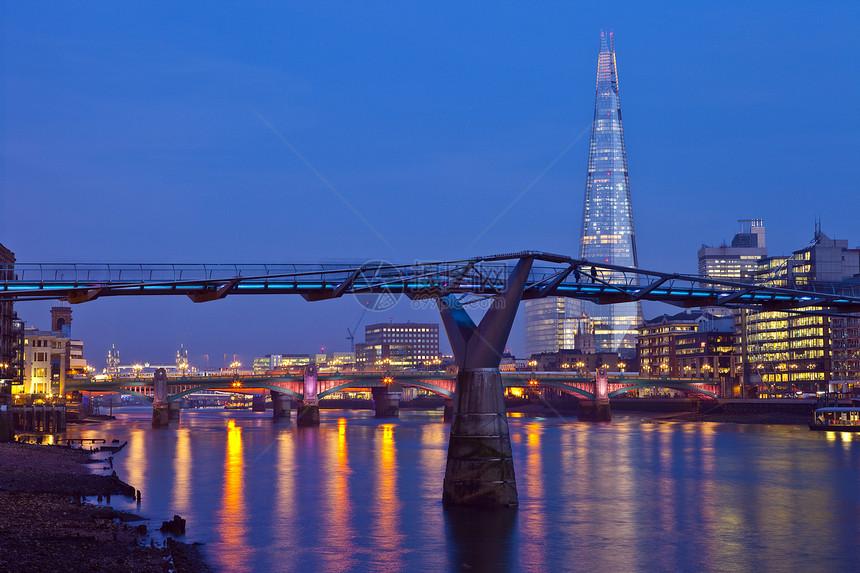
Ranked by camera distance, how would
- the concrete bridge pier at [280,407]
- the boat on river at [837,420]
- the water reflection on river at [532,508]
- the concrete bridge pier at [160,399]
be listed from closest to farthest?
the water reflection on river at [532,508] → the boat on river at [837,420] → the concrete bridge pier at [160,399] → the concrete bridge pier at [280,407]

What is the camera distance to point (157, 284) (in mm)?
52594

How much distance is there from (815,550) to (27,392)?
13473cm

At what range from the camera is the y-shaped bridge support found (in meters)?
48.4

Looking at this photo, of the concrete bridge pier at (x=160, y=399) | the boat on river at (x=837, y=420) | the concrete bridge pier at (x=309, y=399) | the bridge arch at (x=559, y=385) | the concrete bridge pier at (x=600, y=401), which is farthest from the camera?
the concrete bridge pier at (x=600, y=401)

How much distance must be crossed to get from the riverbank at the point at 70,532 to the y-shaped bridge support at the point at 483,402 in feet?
46.0

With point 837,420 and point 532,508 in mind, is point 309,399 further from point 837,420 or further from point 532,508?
point 532,508

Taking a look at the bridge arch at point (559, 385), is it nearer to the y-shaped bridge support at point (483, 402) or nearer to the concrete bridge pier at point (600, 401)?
the concrete bridge pier at point (600, 401)

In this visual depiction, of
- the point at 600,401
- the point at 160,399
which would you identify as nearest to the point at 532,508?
the point at 160,399

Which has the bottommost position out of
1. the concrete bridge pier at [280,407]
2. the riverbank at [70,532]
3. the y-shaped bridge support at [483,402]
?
the concrete bridge pier at [280,407]

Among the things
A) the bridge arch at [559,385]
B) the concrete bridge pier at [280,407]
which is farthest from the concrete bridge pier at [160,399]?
the bridge arch at [559,385]

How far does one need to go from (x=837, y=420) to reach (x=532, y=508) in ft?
296

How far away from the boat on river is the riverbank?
9642 centimetres

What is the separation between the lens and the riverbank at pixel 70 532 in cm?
3431

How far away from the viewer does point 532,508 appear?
5559 cm
